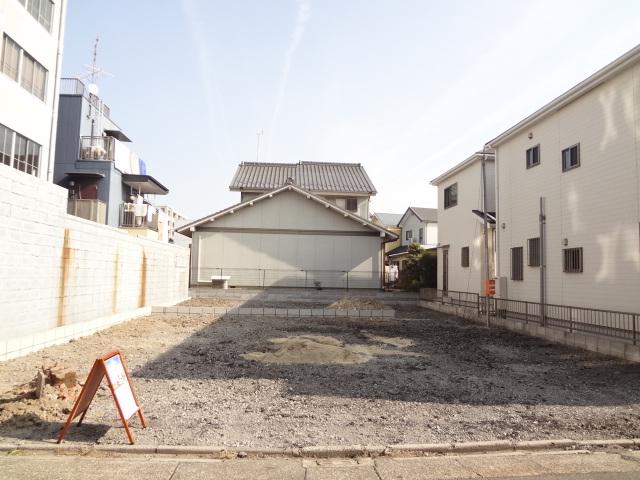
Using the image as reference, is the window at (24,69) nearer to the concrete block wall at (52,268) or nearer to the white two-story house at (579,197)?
the concrete block wall at (52,268)

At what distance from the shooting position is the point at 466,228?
65.1ft

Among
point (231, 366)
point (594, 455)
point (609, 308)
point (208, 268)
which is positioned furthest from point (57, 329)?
point (208, 268)

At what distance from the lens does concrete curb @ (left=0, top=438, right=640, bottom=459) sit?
13.8 feet

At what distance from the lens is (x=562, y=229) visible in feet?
42.5

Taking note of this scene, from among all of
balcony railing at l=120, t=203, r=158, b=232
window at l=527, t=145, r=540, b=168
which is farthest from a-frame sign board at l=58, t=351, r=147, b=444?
balcony railing at l=120, t=203, r=158, b=232

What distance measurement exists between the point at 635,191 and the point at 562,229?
9.14 feet

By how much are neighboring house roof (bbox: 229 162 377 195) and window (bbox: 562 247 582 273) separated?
17.6 m

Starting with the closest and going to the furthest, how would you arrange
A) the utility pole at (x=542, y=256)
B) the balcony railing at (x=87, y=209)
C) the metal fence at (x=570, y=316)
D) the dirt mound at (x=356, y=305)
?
the metal fence at (x=570, y=316) → the utility pole at (x=542, y=256) → the dirt mound at (x=356, y=305) → the balcony railing at (x=87, y=209)

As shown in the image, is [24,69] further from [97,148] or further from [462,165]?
[462,165]

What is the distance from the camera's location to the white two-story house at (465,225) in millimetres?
18438

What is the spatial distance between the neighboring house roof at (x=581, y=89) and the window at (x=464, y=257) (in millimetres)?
5569

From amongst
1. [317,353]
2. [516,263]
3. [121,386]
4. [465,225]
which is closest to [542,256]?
[516,263]

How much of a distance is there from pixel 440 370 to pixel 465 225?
1309cm

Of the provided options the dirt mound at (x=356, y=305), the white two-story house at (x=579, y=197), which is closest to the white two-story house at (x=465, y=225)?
the white two-story house at (x=579, y=197)
